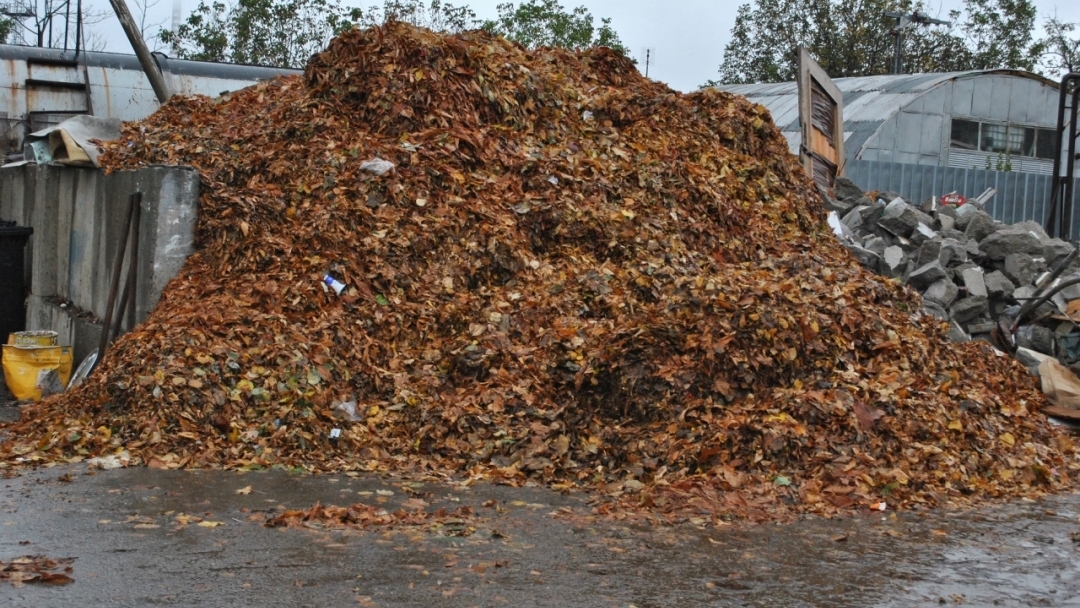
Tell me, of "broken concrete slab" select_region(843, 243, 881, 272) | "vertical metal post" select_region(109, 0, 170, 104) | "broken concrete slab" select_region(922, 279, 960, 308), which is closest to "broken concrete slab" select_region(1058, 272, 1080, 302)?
"broken concrete slab" select_region(922, 279, 960, 308)

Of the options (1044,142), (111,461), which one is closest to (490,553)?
(111,461)

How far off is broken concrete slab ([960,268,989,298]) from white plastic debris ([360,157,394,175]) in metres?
5.31

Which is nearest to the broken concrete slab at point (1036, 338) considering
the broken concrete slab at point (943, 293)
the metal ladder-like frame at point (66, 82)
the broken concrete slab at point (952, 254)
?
the broken concrete slab at point (943, 293)

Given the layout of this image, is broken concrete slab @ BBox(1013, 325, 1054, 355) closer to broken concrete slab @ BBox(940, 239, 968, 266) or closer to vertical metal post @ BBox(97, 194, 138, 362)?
broken concrete slab @ BBox(940, 239, 968, 266)

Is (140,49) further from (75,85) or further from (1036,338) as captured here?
(1036,338)

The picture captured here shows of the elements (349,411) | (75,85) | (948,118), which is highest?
(948,118)

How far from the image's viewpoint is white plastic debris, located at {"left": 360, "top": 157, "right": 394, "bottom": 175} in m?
9.05

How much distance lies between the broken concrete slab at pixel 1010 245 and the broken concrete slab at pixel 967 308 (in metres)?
1.23

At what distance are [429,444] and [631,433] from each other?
127 centimetres

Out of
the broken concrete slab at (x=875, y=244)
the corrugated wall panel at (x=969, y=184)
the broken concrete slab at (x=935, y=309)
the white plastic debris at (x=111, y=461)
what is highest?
the corrugated wall panel at (x=969, y=184)

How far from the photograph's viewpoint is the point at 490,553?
16.9 ft

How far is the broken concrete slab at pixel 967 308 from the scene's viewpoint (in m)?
10.1

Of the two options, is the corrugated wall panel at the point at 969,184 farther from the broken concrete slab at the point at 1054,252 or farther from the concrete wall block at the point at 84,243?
the concrete wall block at the point at 84,243

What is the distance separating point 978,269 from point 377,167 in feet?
18.4
